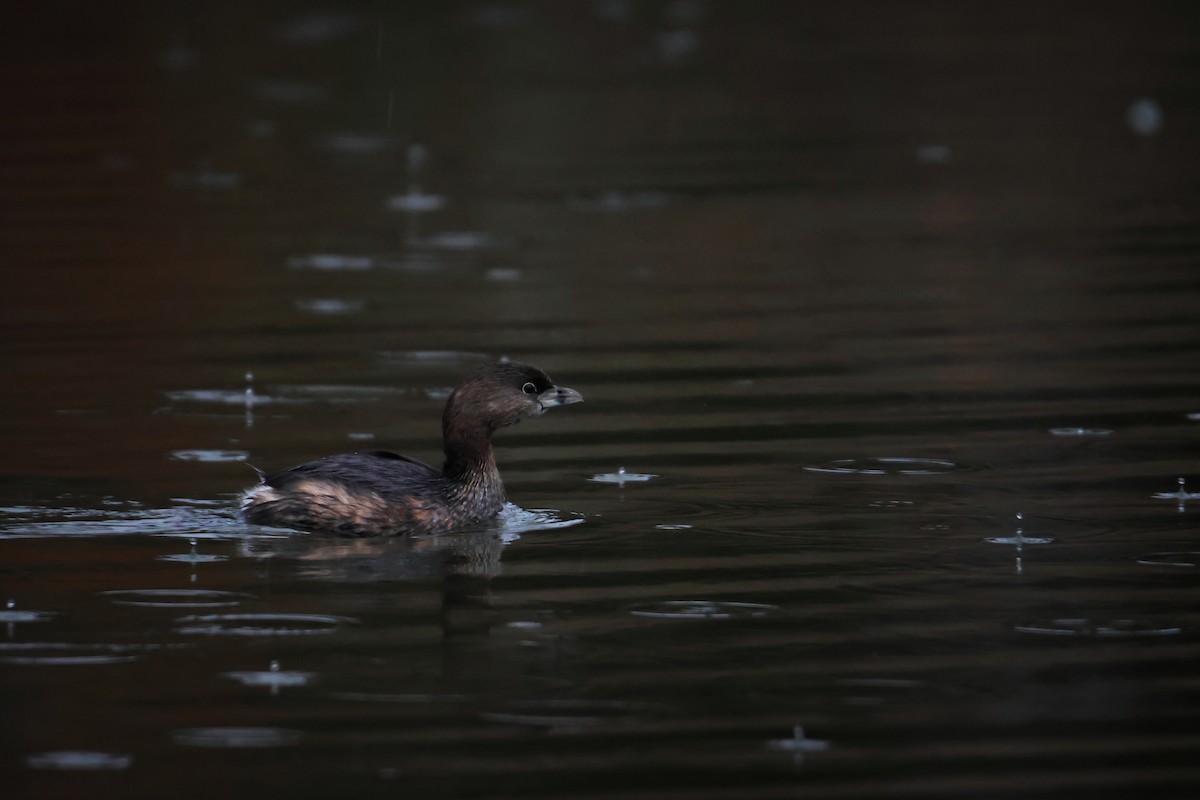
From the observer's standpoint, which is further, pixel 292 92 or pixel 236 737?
pixel 292 92

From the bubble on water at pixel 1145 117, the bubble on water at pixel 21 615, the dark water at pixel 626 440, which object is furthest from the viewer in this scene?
the bubble on water at pixel 1145 117

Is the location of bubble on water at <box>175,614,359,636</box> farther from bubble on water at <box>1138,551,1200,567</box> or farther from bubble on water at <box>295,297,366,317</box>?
bubble on water at <box>295,297,366,317</box>

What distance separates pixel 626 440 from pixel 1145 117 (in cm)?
1331

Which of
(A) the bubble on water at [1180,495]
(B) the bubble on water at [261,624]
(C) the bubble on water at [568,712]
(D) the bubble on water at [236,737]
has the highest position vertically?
(A) the bubble on water at [1180,495]

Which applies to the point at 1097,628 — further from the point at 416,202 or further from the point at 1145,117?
the point at 1145,117

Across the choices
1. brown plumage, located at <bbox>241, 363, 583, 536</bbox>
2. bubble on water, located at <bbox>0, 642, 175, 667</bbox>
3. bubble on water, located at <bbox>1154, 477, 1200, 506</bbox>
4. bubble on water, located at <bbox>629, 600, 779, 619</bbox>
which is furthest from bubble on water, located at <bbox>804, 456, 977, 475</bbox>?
bubble on water, located at <bbox>0, 642, 175, 667</bbox>

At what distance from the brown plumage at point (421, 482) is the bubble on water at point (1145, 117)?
13.8m

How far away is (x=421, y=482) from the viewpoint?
9.91m

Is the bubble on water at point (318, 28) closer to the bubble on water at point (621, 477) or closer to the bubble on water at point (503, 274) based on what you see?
the bubble on water at point (503, 274)

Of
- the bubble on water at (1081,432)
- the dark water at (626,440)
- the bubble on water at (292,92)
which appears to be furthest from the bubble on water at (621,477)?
the bubble on water at (292,92)

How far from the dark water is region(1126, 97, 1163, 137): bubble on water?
0.07 m

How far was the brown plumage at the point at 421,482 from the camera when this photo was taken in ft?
31.8

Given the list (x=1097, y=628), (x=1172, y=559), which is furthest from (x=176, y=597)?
(x=1172, y=559)

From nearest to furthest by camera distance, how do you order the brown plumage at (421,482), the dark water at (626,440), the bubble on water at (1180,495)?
the dark water at (626,440) < the brown plumage at (421,482) < the bubble on water at (1180,495)
